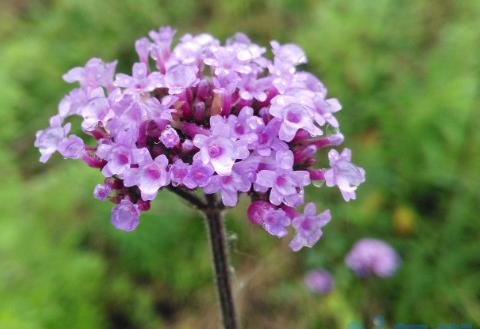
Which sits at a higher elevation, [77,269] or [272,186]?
[77,269]

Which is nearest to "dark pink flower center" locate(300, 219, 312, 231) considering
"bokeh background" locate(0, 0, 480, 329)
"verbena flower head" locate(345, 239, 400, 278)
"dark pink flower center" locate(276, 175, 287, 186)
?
"dark pink flower center" locate(276, 175, 287, 186)

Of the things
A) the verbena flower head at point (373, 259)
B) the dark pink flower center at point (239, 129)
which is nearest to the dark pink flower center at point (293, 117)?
the dark pink flower center at point (239, 129)

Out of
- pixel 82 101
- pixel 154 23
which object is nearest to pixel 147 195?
pixel 82 101

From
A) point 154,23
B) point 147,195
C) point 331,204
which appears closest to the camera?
point 147,195

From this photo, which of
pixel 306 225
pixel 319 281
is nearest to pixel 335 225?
pixel 319 281

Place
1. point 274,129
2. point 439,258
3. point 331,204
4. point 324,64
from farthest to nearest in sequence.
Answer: point 324,64
point 331,204
point 439,258
point 274,129

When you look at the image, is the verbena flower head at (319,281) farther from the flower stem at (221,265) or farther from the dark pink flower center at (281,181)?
the dark pink flower center at (281,181)

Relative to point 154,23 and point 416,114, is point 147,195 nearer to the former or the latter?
point 416,114

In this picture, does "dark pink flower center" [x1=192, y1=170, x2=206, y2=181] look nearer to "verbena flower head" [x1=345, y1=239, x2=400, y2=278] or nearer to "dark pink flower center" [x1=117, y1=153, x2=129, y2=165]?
"dark pink flower center" [x1=117, y1=153, x2=129, y2=165]
